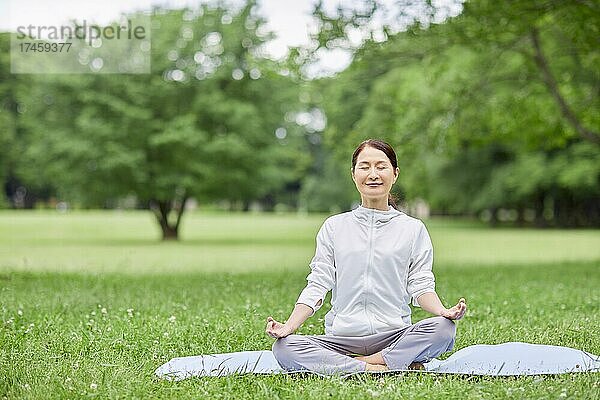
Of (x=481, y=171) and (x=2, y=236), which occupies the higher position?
(x=481, y=171)

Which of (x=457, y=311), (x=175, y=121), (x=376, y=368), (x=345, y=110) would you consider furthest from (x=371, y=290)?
(x=345, y=110)

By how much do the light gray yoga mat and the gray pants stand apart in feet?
A: 0.44

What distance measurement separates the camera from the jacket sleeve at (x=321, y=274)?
226 inches

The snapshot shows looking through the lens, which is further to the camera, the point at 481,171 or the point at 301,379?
the point at 481,171

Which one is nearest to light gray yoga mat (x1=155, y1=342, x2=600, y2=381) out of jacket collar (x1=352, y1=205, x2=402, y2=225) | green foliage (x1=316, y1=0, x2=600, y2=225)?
jacket collar (x1=352, y1=205, x2=402, y2=225)

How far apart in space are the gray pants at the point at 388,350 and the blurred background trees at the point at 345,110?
309 cm

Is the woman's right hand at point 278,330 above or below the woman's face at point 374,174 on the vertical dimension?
below

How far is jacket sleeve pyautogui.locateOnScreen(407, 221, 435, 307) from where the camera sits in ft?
19.1

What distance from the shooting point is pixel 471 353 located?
6.25m

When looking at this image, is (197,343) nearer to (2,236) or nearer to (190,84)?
(190,84)

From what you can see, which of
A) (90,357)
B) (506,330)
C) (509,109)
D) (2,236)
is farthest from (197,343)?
(2,236)

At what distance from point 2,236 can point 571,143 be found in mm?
29046

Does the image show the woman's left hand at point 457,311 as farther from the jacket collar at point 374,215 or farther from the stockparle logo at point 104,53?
the stockparle logo at point 104,53

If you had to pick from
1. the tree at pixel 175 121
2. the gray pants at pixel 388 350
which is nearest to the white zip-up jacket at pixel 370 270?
the gray pants at pixel 388 350
